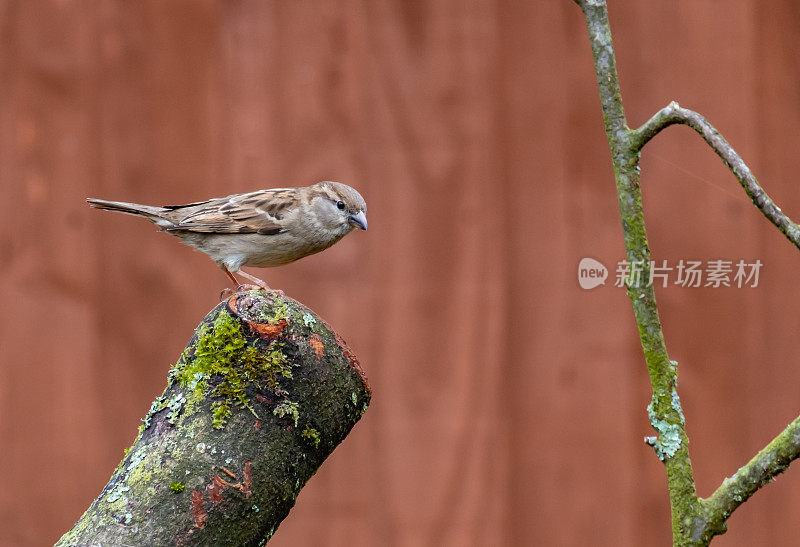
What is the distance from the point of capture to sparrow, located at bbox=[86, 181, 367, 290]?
2.89 m

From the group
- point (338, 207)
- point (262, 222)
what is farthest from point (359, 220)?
Result: point (262, 222)

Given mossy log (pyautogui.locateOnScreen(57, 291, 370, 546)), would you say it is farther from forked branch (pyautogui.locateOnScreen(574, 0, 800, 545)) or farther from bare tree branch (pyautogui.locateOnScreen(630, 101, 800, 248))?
bare tree branch (pyautogui.locateOnScreen(630, 101, 800, 248))

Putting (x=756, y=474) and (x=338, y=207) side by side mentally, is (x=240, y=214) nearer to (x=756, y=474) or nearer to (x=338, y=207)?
(x=338, y=207)

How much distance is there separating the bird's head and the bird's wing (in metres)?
0.09

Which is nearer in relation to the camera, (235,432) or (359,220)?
(235,432)

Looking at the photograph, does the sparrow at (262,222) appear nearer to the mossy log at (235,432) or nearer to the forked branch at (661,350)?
the mossy log at (235,432)

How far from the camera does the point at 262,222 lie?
294 cm

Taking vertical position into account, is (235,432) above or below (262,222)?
below

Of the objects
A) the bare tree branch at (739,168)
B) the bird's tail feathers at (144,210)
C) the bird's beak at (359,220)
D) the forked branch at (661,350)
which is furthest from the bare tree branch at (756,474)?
the bird's tail feathers at (144,210)

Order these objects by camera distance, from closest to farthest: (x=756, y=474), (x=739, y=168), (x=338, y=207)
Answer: (x=739, y=168), (x=756, y=474), (x=338, y=207)

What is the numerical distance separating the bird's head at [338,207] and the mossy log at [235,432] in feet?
4.06

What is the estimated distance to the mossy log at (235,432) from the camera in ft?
4.86

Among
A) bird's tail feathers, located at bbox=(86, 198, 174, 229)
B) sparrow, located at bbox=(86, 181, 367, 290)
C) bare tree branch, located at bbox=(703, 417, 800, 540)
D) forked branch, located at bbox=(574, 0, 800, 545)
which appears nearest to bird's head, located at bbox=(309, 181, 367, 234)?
sparrow, located at bbox=(86, 181, 367, 290)

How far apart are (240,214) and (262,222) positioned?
93 millimetres
